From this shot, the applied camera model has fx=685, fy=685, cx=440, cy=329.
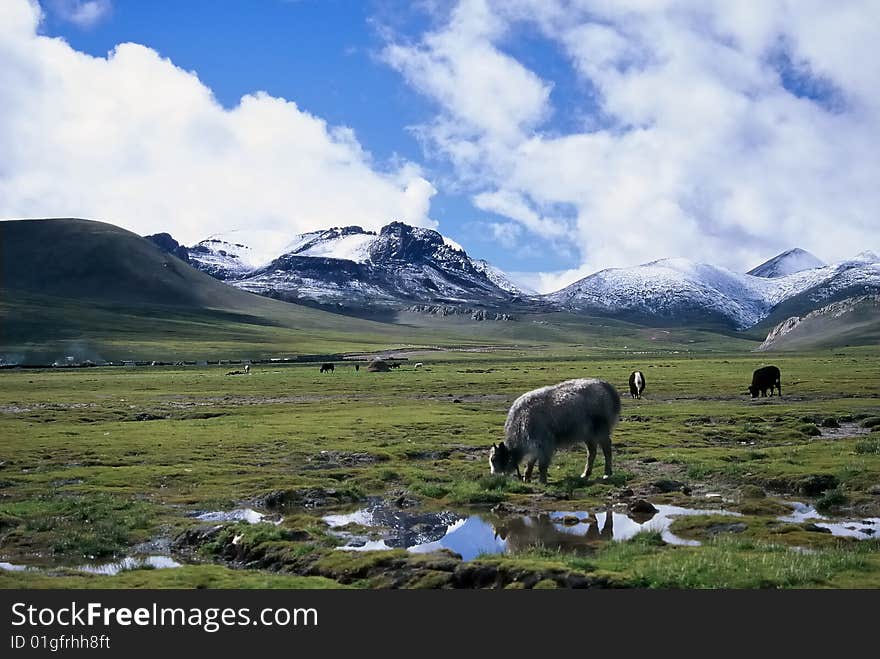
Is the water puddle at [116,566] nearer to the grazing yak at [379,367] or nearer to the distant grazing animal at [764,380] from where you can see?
the distant grazing animal at [764,380]

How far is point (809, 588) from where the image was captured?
12172 mm

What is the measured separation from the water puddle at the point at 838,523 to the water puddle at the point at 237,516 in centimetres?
1516

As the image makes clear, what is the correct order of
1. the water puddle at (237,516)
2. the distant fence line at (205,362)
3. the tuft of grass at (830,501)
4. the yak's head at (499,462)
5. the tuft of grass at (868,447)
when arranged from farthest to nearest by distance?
the distant fence line at (205,362), the tuft of grass at (868,447), the yak's head at (499,462), the tuft of grass at (830,501), the water puddle at (237,516)

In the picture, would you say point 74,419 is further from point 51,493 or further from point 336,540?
point 336,540

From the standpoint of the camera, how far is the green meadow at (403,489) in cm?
1383

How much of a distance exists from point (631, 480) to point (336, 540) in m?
12.6

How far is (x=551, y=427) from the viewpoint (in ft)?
85.0

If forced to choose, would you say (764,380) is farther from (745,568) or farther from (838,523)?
(745,568)

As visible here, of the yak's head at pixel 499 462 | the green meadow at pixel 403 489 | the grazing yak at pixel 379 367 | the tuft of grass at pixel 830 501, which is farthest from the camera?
the grazing yak at pixel 379 367

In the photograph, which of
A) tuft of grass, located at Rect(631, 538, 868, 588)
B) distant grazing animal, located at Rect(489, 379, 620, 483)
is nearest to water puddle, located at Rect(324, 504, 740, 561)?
tuft of grass, located at Rect(631, 538, 868, 588)

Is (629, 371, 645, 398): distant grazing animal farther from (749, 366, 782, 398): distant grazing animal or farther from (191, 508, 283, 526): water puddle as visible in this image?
(191, 508, 283, 526): water puddle

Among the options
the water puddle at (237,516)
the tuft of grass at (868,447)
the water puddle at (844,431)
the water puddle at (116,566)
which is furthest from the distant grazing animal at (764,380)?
the water puddle at (116,566)

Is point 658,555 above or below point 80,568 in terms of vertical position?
above

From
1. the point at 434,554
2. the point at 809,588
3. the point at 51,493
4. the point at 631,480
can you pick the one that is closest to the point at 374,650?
the point at 434,554
